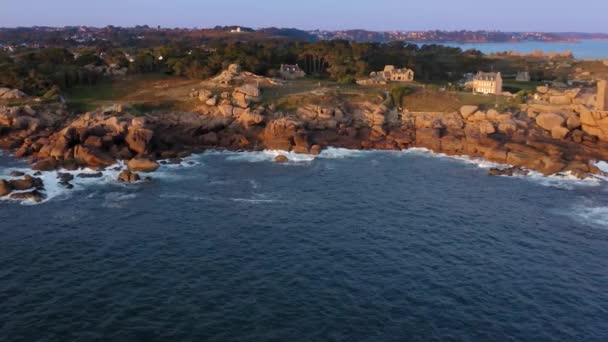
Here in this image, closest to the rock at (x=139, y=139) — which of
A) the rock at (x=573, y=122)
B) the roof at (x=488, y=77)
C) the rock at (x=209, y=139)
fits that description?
the rock at (x=209, y=139)

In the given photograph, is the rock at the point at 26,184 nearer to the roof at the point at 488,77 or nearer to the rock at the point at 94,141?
the rock at the point at 94,141

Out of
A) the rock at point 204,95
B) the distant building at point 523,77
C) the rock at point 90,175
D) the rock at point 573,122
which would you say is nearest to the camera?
the rock at point 90,175

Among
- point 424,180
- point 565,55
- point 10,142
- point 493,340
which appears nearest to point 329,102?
point 424,180

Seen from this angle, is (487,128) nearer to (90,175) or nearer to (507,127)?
(507,127)

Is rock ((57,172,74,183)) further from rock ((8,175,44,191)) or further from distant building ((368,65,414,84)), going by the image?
distant building ((368,65,414,84))

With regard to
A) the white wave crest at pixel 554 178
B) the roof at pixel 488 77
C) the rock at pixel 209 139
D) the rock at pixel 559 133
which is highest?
the roof at pixel 488 77

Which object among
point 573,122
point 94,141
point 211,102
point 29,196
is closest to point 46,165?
point 94,141
